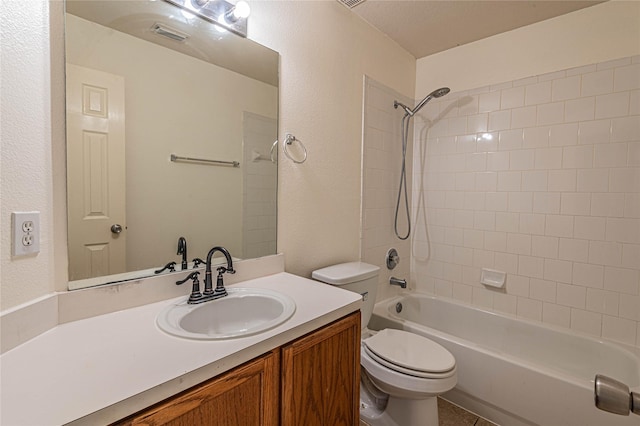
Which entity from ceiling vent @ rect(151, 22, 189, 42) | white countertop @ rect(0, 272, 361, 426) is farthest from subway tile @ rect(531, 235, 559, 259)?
ceiling vent @ rect(151, 22, 189, 42)

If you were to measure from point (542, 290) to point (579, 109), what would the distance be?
3.74 ft

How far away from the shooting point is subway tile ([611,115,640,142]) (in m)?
1.67

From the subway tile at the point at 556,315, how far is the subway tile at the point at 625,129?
104 cm

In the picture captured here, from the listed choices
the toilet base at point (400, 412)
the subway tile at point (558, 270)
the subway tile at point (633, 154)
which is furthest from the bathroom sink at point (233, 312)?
the subway tile at point (633, 154)

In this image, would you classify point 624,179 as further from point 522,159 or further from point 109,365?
point 109,365

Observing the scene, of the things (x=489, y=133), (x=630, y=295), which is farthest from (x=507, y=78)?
(x=630, y=295)

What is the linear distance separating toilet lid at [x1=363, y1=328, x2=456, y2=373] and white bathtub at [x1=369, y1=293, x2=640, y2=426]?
0.29m

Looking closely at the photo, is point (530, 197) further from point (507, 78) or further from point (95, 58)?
point (95, 58)

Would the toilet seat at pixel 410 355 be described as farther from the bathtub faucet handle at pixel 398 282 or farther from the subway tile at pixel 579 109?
the subway tile at pixel 579 109

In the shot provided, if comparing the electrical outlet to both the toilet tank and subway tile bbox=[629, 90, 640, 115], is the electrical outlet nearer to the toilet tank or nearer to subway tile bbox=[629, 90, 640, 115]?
the toilet tank

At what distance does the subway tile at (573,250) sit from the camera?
6.00ft

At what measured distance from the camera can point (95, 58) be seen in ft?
3.27

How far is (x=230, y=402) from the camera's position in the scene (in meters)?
0.75

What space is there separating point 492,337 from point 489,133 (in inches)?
56.4
